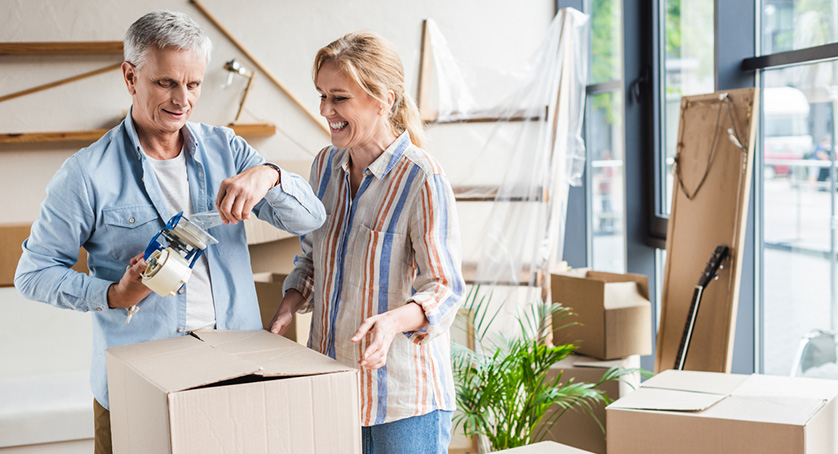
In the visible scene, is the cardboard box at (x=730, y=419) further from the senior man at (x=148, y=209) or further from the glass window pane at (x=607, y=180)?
the glass window pane at (x=607, y=180)

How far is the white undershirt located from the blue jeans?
0.34m

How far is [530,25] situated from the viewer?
12.0 feet

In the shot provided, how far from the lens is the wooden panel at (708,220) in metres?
2.18

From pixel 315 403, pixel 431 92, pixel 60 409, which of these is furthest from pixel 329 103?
pixel 431 92

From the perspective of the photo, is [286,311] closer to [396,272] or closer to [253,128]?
[396,272]

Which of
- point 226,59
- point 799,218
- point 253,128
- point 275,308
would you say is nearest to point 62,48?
point 226,59

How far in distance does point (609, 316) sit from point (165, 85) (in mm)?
1707

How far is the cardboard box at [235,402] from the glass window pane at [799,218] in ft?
5.85

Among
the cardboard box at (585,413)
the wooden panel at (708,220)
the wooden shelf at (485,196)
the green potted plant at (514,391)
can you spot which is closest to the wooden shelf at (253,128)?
the wooden shelf at (485,196)

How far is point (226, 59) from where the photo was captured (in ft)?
11.0

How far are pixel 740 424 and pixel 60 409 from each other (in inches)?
89.7

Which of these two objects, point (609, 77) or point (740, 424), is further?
point (609, 77)

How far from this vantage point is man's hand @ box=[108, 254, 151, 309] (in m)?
1.16

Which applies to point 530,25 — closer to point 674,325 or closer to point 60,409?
point 674,325
